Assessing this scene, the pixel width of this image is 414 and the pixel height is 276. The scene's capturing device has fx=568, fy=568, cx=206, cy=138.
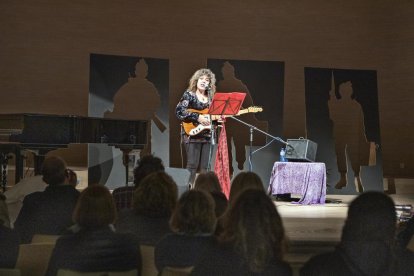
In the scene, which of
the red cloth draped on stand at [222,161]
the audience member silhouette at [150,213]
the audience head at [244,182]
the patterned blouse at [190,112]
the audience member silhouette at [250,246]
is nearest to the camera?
the audience member silhouette at [250,246]

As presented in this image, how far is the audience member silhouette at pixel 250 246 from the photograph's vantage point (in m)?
2.10

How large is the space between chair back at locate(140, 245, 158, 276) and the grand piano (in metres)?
3.46

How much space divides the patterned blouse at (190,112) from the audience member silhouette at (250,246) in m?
4.16

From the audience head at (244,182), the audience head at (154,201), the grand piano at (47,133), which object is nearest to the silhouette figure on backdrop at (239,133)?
the grand piano at (47,133)

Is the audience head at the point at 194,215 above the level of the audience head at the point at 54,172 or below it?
below

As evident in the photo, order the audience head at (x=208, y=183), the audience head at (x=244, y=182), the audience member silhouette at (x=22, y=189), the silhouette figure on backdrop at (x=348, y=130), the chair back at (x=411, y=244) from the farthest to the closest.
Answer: the silhouette figure on backdrop at (x=348, y=130)
the audience member silhouette at (x=22, y=189)
the audience head at (x=208, y=183)
the audience head at (x=244, y=182)
the chair back at (x=411, y=244)

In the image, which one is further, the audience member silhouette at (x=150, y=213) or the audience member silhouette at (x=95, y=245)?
the audience member silhouette at (x=150, y=213)

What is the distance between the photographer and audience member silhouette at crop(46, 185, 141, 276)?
93.8 inches

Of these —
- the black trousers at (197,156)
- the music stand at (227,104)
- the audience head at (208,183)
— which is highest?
the music stand at (227,104)

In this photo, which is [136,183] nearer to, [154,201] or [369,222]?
[154,201]

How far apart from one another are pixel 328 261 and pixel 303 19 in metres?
8.35

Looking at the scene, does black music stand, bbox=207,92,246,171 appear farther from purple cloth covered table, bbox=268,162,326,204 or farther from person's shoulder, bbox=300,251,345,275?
person's shoulder, bbox=300,251,345,275

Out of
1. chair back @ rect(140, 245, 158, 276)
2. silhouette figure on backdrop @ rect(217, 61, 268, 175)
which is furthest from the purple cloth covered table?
chair back @ rect(140, 245, 158, 276)

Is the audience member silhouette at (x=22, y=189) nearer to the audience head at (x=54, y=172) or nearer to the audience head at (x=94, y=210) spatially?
the audience head at (x=54, y=172)
